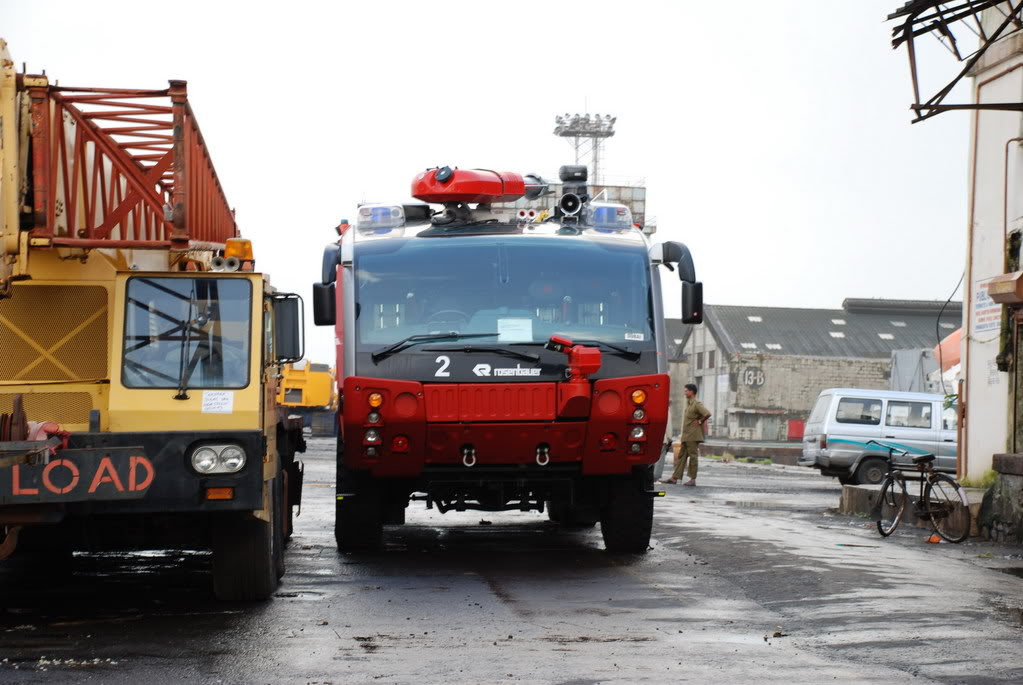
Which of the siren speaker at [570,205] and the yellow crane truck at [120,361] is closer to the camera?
the yellow crane truck at [120,361]

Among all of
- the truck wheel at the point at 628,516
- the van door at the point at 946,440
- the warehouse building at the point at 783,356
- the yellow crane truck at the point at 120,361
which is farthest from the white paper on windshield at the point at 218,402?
the warehouse building at the point at 783,356

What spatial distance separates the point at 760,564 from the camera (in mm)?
11898

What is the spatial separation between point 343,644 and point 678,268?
5.33 metres

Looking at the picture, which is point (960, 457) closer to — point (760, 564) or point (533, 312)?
point (760, 564)

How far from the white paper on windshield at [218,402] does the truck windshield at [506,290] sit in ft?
8.93

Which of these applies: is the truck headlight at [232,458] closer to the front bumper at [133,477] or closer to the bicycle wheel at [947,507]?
the front bumper at [133,477]

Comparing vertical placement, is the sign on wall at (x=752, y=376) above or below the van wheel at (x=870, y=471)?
above

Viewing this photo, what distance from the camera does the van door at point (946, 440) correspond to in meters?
27.8

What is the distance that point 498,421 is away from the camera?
11.1 m

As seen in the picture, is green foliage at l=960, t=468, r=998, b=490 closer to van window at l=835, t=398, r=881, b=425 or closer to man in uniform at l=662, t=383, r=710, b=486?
man in uniform at l=662, t=383, r=710, b=486

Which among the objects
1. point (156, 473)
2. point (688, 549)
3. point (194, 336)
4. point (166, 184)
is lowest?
point (688, 549)

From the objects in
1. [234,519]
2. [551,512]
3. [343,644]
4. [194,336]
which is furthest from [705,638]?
[551,512]

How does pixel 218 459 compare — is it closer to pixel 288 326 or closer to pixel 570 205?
pixel 288 326

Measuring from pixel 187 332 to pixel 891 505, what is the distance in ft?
32.8
